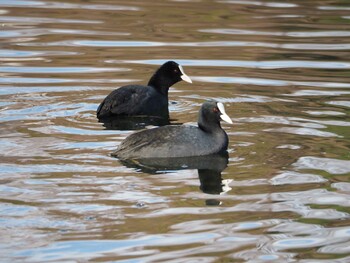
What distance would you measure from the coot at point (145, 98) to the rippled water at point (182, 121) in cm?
26

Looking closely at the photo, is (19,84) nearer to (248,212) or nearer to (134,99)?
(134,99)

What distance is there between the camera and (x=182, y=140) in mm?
11758

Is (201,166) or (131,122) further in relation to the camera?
(131,122)

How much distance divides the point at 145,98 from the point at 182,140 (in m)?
2.71

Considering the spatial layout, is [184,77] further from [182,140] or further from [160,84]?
[182,140]

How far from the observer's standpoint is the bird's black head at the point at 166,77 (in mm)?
14734

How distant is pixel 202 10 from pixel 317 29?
2.34m

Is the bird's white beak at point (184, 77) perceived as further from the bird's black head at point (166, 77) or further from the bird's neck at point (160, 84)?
the bird's neck at point (160, 84)

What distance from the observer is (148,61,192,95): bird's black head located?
14.7 meters

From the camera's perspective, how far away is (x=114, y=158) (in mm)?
11453

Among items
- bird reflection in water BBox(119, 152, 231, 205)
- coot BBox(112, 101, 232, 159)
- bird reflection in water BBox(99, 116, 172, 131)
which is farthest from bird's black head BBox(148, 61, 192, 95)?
bird reflection in water BBox(119, 152, 231, 205)

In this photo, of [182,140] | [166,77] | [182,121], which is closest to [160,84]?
[166,77]

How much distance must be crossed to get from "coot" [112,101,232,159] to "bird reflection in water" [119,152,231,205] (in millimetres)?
62

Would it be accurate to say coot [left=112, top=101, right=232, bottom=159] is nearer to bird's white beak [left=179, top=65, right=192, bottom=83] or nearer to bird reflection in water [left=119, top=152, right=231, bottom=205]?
bird reflection in water [left=119, top=152, right=231, bottom=205]
